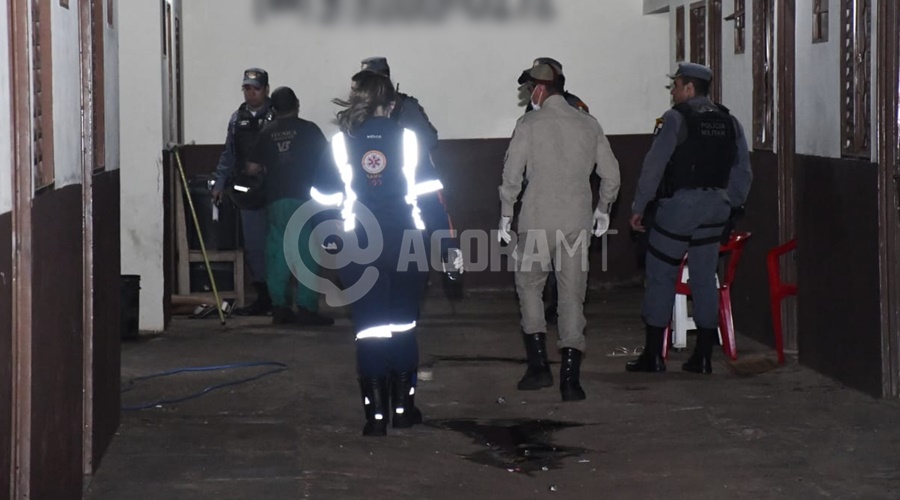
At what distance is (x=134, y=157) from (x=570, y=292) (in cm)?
425

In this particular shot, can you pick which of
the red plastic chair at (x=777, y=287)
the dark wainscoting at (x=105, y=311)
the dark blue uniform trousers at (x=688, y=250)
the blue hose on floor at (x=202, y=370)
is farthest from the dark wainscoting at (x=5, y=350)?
the red plastic chair at (x=777, y=287)

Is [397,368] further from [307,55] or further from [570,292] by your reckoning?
[307,55]

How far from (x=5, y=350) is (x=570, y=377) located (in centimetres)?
474

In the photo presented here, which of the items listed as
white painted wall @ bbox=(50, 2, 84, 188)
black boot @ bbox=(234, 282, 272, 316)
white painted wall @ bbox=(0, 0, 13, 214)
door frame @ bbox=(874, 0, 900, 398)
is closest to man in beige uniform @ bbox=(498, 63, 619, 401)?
door frame @ bbox=(874, 0, 900, 398)

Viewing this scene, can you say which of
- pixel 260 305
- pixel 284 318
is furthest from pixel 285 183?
pixel 260 305

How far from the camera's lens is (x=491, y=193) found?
561 inches

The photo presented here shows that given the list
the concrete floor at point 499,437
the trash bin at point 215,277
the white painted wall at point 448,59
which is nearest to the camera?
Result: the concrete floor at point 499,437

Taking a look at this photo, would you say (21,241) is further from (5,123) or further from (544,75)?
(544,75)

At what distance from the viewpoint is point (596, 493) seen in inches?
250

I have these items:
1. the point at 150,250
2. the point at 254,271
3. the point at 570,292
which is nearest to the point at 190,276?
the point at 254,271

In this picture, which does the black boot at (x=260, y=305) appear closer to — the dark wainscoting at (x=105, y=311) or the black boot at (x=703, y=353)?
the black boot at (x=703, y=353)

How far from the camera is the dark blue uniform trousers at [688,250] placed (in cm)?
924

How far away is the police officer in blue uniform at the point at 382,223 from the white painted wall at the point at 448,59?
6.15 m

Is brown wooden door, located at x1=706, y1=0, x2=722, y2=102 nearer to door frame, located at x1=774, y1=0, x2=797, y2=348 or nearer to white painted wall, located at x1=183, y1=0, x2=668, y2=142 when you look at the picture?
door frame, located at x1=774, y1=0, x2=797, y2=348
